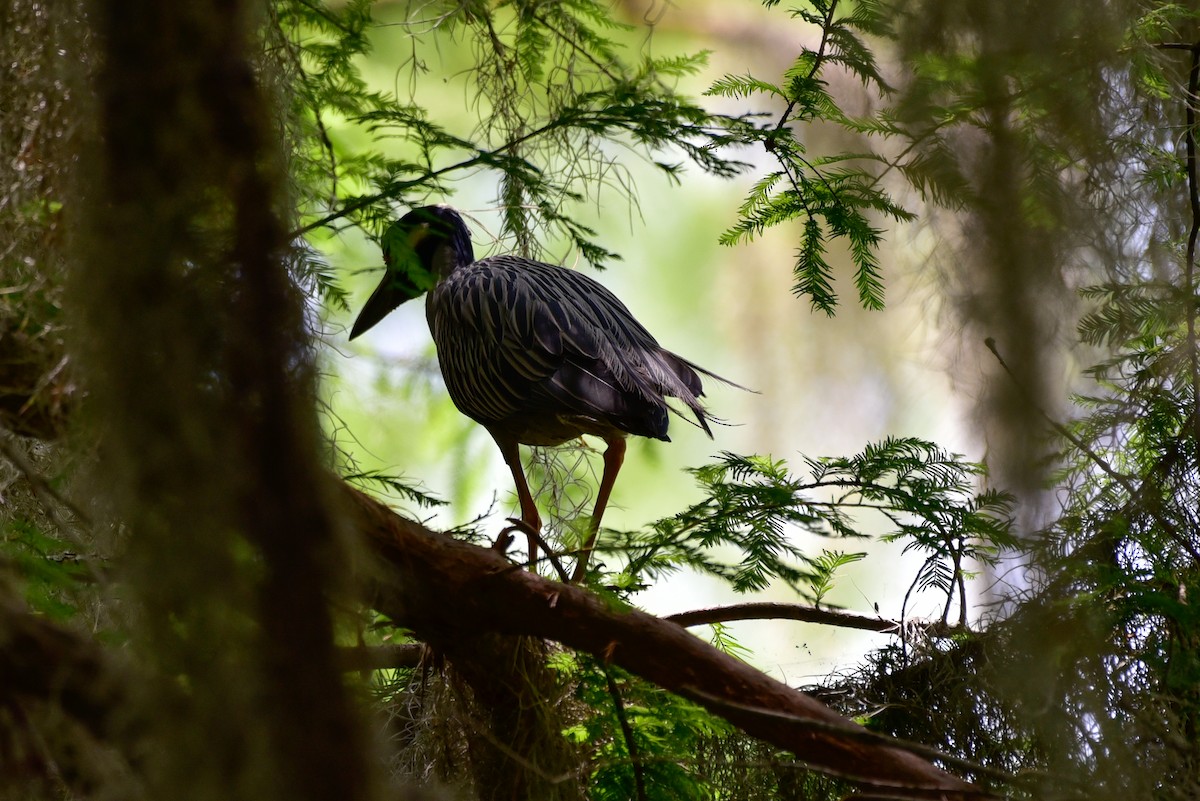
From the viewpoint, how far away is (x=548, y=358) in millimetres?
2158

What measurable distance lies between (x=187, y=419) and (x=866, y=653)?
1.62 meters

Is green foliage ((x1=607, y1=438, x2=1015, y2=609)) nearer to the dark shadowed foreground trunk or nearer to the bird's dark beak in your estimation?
the dark shadowed foreground trunk

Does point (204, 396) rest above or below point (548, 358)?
below

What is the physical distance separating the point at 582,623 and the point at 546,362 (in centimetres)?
81

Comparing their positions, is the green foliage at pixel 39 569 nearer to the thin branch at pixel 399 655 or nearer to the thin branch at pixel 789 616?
the thin branch at pixel 399 655

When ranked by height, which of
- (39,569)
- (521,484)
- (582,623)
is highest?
(521,484)

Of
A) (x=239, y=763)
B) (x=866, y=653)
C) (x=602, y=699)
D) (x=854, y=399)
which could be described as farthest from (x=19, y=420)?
(x=854, y=399)

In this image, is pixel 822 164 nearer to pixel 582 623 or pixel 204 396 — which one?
pixel 582 623

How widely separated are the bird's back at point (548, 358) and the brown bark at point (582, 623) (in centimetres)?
64

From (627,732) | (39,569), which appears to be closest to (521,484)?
(627,732)

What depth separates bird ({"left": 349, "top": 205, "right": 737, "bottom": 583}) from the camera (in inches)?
82.2

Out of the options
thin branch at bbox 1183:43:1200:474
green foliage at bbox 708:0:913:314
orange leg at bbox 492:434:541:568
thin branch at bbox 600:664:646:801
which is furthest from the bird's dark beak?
thin branch at bbox 1183:43:1200:474

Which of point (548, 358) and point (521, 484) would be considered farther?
point (521, 484)

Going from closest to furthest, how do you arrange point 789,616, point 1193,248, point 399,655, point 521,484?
point 1193,248 < point 399,655 < point 789,616 < point 521,484
